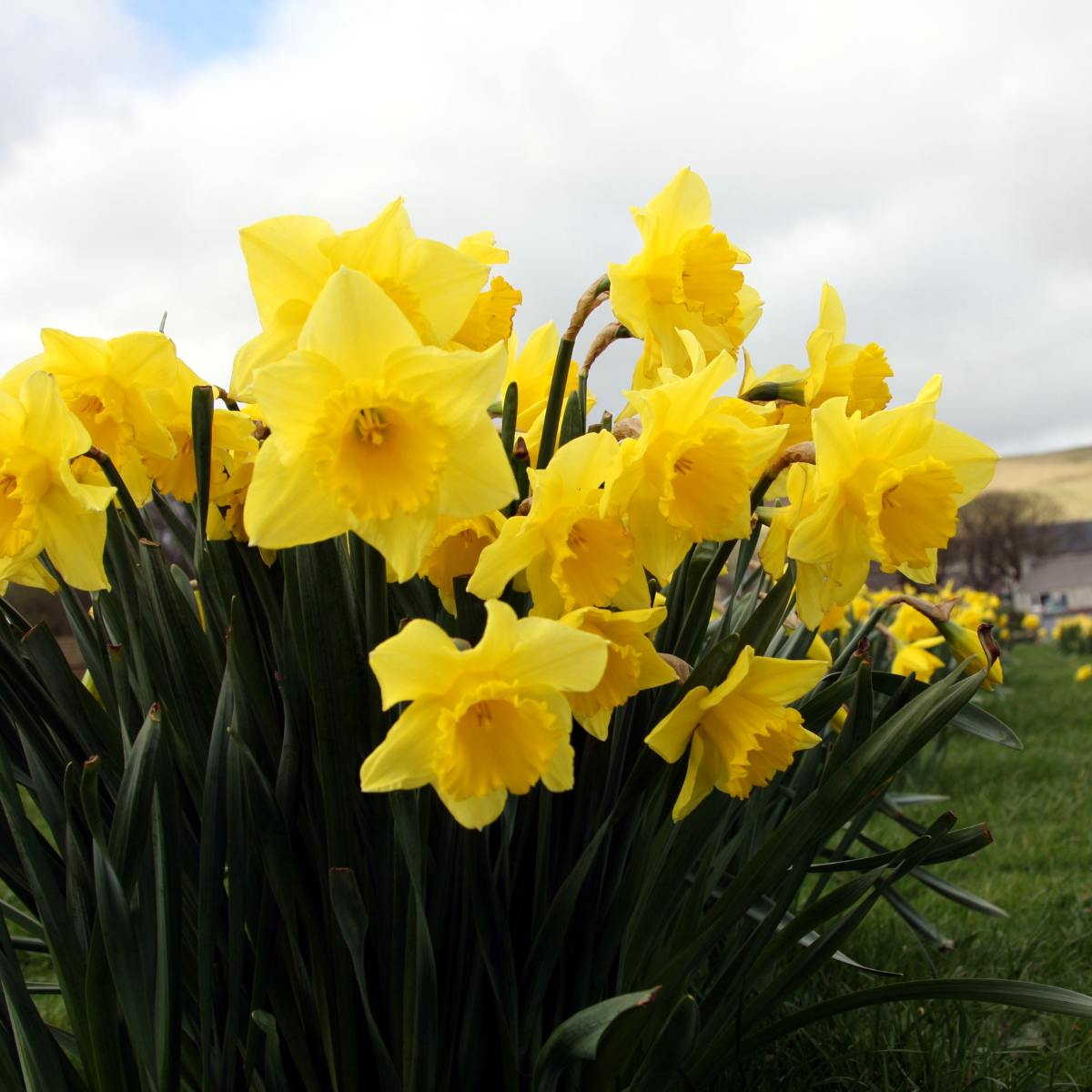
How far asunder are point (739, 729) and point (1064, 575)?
57.0 m

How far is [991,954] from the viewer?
245 centimetres

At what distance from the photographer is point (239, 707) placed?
44.1 inches

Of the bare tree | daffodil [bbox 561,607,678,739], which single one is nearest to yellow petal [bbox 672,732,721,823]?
daffodil [bbox 561,607,678,739]

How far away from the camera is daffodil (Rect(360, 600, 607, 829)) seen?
0.88 metres

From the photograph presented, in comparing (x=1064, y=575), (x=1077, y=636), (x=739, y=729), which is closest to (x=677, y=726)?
(x=739, y=729)

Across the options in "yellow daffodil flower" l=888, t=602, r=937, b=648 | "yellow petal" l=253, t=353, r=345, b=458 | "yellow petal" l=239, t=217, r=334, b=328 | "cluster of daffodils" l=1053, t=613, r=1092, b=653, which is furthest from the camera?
"cluster of daffodils" l=1053, t=613, r=1092, b=653

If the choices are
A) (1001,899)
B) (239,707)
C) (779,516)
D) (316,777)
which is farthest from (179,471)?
(1001,899)

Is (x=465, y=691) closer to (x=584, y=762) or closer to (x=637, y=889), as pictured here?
(x=584, y=762)

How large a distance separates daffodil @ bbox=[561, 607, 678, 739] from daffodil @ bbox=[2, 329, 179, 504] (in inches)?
21.8

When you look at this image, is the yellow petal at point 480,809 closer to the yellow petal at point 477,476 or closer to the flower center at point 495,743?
the flower center at point 495,743

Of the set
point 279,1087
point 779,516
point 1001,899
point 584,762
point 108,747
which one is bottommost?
point 1001,899

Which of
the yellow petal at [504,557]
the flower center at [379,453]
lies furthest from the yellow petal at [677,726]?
the flower center at [379,453]

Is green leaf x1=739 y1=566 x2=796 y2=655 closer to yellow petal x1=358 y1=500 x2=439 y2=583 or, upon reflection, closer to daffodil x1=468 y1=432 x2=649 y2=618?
daffodil x1=468 y1=432 x2=649 y2=618

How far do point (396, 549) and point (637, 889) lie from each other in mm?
614
